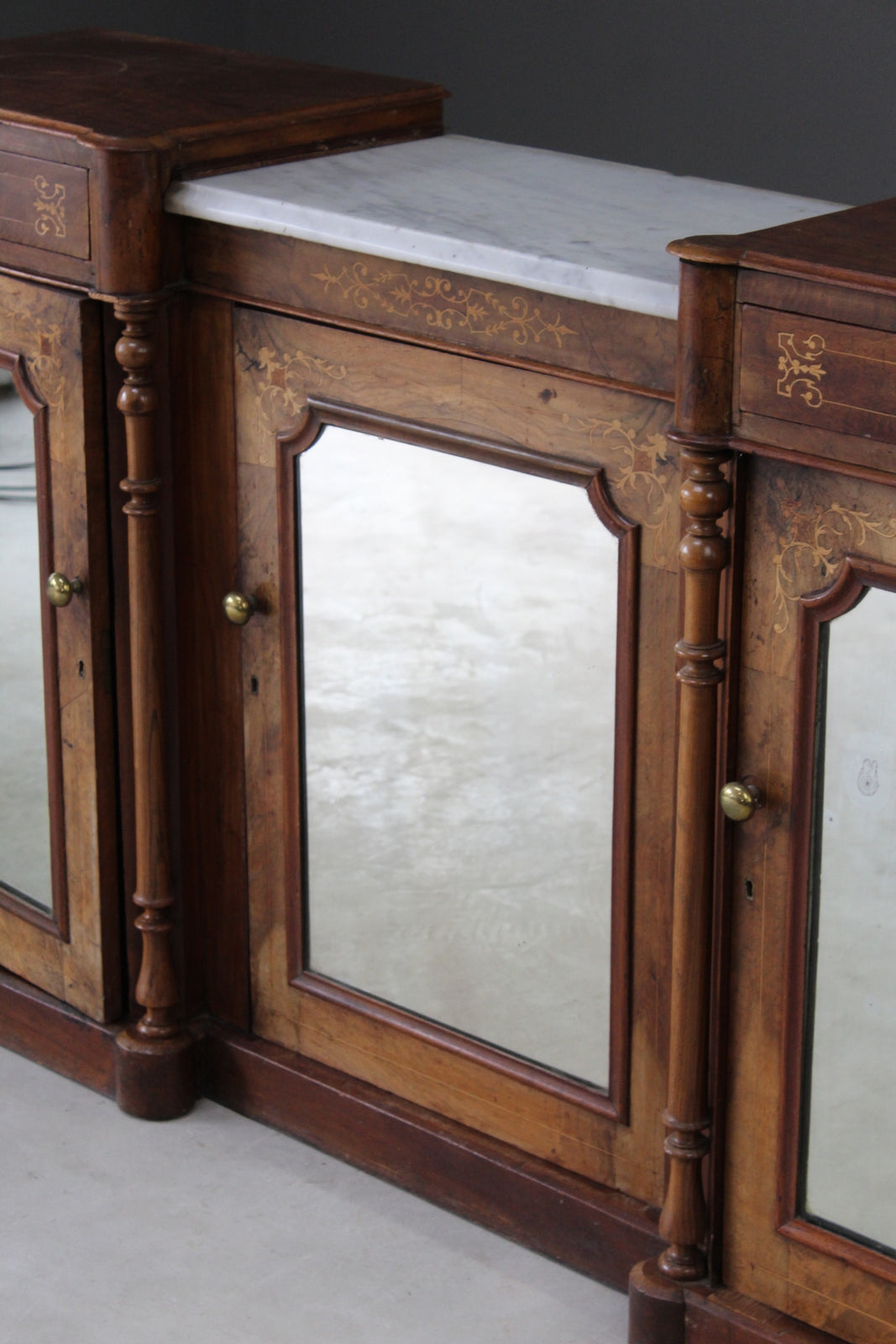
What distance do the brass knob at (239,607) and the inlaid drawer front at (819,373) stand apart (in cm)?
84

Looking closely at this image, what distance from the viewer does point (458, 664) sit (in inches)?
98.2

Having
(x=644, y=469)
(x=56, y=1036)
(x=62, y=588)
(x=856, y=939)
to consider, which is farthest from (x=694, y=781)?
(x=56, y=1036)

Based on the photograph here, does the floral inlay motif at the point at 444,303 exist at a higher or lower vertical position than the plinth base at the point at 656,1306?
higher

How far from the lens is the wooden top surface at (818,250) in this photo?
6.22ft

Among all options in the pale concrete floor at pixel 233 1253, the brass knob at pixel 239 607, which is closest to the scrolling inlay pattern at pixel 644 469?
the brass knob at pixel 239 607

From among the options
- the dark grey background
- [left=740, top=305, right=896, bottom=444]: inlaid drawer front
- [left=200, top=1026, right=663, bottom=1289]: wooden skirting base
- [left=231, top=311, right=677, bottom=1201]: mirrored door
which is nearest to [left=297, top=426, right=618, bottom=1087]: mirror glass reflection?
[left=231, top=311, right=677, bottom=1201]: mirrored door

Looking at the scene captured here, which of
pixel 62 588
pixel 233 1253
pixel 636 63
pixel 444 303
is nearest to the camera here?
pixel 444 303

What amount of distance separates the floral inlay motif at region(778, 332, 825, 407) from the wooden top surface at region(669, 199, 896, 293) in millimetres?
61

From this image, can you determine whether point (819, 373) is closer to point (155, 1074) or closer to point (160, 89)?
point (160, 89)

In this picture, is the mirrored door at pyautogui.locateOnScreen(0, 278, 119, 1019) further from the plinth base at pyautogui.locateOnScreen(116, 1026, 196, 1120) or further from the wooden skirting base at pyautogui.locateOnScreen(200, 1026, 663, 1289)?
the wooden skirting base at pyautogui.locateOnScreen(200, 1026, 663, 1289)

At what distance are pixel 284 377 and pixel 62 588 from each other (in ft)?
1.43

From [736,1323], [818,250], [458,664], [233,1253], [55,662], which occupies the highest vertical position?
[818,250]

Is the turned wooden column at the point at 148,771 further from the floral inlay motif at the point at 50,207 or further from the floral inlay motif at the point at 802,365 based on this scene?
the floral inlay motif at the point at 802,365

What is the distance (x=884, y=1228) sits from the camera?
222 cm
